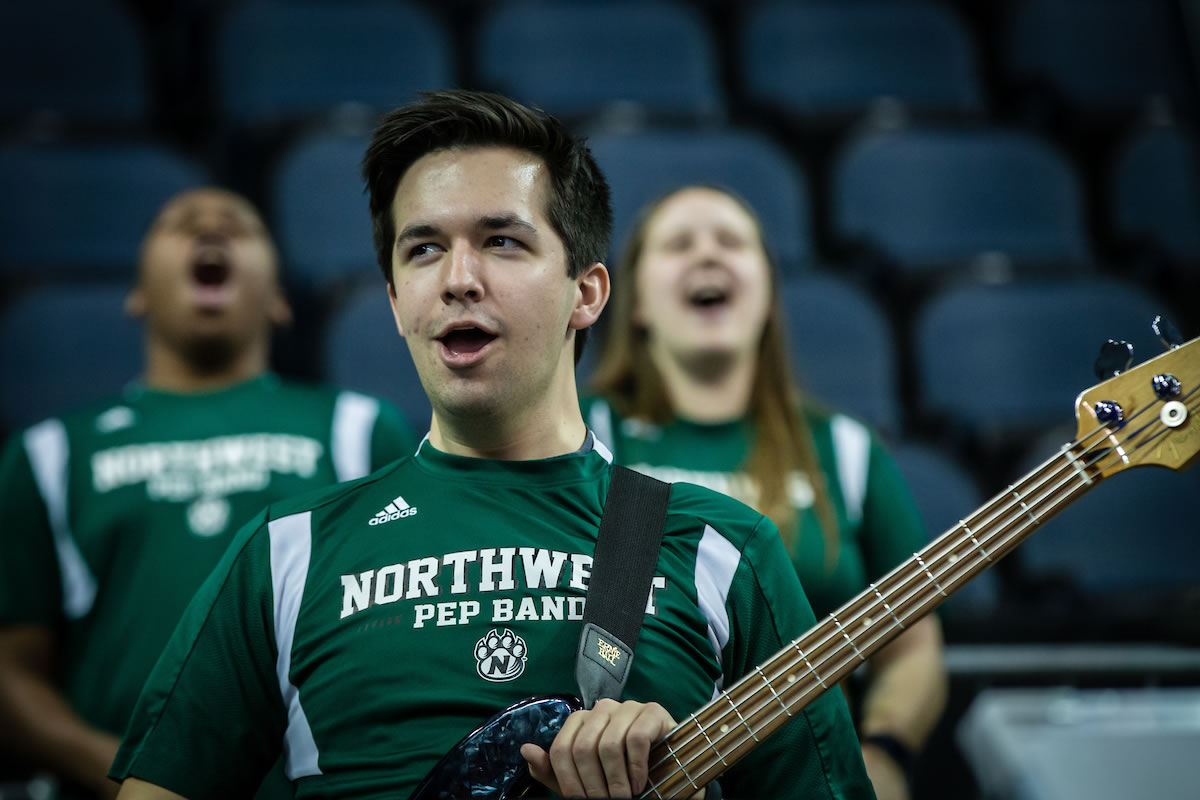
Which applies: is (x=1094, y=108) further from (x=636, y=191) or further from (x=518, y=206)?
(x=518, y=206)

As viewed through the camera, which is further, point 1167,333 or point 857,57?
point 857,57

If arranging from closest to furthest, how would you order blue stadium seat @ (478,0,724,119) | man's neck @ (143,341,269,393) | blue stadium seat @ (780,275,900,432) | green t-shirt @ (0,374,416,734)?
green t-shirt @ (0,374,416,734), man's neck @ (143,341,269,393), blue stadium seat @ (780,275,900,432), blue stadium seat @ (478,0,724,119)

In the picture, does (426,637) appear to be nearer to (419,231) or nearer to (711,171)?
(419,231)

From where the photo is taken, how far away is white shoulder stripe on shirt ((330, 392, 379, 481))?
109 inches

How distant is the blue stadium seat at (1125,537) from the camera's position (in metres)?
3.80

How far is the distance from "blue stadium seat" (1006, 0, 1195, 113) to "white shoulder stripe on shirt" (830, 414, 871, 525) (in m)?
2.97

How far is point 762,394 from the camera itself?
2771mm

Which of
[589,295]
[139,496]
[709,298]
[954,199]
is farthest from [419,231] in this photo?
[954,199]

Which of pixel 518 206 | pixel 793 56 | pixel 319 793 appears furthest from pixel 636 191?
pixel 319 793

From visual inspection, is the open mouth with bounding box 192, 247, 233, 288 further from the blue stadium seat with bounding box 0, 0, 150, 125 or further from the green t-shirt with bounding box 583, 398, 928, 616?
the blue stadium seat with bounding box 0, 0, 150, 125

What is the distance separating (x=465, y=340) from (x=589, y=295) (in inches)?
8.8

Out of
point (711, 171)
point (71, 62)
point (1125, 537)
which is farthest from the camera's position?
point (71, 62)

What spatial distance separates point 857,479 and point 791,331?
152cm

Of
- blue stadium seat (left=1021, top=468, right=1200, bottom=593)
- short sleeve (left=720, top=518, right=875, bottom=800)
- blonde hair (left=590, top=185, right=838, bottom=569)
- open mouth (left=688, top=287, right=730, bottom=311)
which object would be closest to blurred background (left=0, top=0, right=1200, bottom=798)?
blue stadium seat (left=1021, top=468, right=1200, bottom=593)
